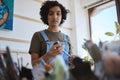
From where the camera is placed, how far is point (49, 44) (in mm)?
1153

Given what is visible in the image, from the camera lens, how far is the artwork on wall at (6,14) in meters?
1.65

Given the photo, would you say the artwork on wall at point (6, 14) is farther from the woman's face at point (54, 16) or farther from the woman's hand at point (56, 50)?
the woman's hand at point (56, 50)

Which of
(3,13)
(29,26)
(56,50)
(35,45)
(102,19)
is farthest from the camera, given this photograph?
(102,19)

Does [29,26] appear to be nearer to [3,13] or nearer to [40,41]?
[3,13]

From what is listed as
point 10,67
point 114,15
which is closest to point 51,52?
point 10,67

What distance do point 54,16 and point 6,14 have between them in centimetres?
62

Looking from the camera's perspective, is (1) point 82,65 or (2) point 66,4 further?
(2) point 66,4

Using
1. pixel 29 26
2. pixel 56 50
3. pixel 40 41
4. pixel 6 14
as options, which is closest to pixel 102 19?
pixel 29 26

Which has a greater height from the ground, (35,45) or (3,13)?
(3,13)

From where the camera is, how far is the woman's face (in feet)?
3.99

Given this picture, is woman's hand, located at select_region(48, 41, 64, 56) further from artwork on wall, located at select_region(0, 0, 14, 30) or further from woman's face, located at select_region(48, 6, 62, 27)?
artwork on wall, located at select_region(0, 0, 14, 30)

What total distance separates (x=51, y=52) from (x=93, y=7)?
142 cm

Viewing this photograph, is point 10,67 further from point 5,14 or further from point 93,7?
point 93,7

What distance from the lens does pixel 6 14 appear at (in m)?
1.67
